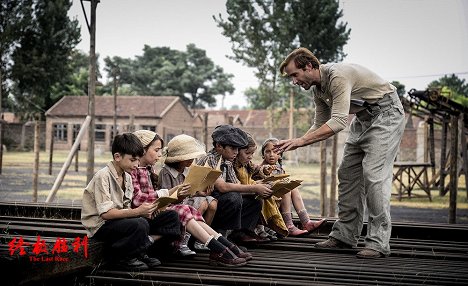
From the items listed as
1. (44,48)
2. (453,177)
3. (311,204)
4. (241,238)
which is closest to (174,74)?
(44,48)

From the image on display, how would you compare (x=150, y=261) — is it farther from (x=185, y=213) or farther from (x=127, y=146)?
(x=127, y=146)

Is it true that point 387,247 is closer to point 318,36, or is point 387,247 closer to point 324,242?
point 324,242

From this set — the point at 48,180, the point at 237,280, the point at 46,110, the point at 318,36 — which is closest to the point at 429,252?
the point at 237,280

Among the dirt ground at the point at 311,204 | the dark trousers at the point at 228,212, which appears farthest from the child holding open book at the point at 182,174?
the dirt ground at the point at 311,204

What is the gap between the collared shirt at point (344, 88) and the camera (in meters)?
→ 4.53

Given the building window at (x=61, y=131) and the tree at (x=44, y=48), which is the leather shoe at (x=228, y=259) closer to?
the tree at (x=44, y=48)

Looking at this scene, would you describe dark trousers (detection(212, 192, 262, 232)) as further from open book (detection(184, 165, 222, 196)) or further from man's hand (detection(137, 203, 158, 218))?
man's hand (detection(137, 203, 158, 218))

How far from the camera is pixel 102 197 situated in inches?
146

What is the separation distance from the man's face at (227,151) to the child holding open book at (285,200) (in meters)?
0.69

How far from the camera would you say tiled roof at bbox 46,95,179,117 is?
40.8 metres

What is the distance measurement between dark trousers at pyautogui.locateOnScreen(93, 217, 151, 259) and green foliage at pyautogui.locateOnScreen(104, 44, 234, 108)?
1752 inches

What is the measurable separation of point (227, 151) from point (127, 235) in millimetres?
1268

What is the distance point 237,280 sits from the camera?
3.53 metres

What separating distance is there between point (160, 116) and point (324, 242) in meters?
→ 35.8
